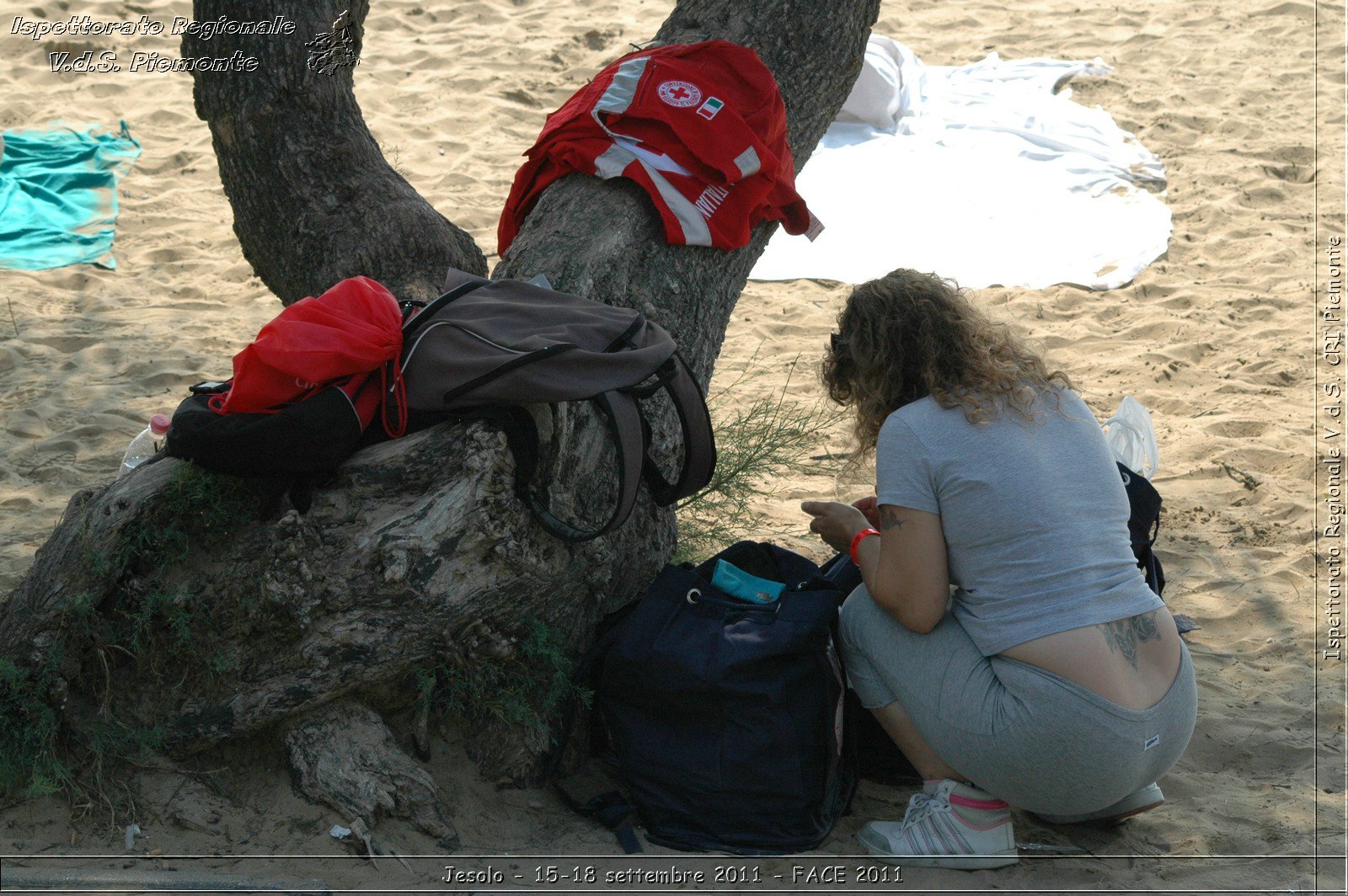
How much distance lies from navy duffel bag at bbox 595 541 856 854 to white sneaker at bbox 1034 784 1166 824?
55 centimetres

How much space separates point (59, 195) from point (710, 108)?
428 centimetres

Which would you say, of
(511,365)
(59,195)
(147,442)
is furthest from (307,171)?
(59,195)

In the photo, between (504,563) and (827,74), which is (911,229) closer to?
(827,74)

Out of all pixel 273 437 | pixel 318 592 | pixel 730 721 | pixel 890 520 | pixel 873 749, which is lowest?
pixel 873 749

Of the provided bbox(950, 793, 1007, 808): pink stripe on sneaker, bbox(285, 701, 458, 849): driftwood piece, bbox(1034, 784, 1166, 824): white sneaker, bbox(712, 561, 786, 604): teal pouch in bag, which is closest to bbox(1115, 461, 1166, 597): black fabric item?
bbox(1034, 784, 1166, 824): white sneaker

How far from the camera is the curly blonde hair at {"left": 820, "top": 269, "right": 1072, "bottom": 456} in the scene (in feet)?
7.59

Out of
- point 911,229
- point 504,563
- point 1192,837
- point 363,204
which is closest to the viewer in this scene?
point 504,563

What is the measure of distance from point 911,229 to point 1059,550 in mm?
4001

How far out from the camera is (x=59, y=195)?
5.69 meters

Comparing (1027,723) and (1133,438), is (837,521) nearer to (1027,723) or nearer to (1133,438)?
(1027,723)

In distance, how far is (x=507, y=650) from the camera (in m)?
2.37

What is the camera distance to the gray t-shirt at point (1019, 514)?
2.22m

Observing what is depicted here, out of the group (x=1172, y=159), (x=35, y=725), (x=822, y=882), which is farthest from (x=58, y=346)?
(x=1172, y=159)

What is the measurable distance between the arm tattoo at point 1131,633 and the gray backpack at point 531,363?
3.38 ft
